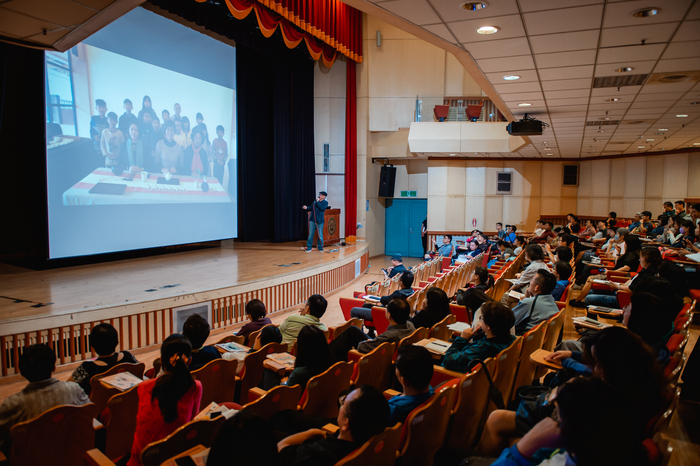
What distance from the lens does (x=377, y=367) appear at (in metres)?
2.93

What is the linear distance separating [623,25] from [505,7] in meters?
0.95

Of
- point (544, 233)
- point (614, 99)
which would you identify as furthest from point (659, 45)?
point (544, 233)

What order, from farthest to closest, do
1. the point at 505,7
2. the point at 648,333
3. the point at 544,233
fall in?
the point at 544,233 < the point at 505,7 < the point at 648,333

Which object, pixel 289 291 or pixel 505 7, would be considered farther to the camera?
pixel 289 291

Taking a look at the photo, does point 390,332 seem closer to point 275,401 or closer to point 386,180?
point 275,401

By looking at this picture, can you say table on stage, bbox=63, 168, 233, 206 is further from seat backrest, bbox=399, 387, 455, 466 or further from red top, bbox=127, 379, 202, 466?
seat backrest, bbox=399, 387, 455, 466

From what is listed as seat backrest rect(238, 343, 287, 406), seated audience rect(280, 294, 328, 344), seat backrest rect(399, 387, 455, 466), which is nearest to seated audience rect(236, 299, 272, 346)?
seated audience rect(280, 294, 328, 344)

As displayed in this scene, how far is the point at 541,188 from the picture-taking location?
1367 centimetres

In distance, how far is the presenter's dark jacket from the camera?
10742 mm

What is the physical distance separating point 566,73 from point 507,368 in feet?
10.6

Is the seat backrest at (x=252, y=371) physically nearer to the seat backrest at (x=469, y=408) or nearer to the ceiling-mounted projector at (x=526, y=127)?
the seat backrest at (x=469, y=408)

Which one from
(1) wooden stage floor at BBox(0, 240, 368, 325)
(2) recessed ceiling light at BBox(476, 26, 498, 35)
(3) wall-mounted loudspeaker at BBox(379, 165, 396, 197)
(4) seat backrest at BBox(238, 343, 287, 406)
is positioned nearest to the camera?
(4) seat backrest at BBox(238, 343, 287, 406)

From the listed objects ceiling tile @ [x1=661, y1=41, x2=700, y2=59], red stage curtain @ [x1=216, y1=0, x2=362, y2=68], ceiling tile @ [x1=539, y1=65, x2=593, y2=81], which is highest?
red stage curtain @ [x1=216, y1=0, x2=362, y2=68]

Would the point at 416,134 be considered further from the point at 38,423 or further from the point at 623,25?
the point at 38,423
